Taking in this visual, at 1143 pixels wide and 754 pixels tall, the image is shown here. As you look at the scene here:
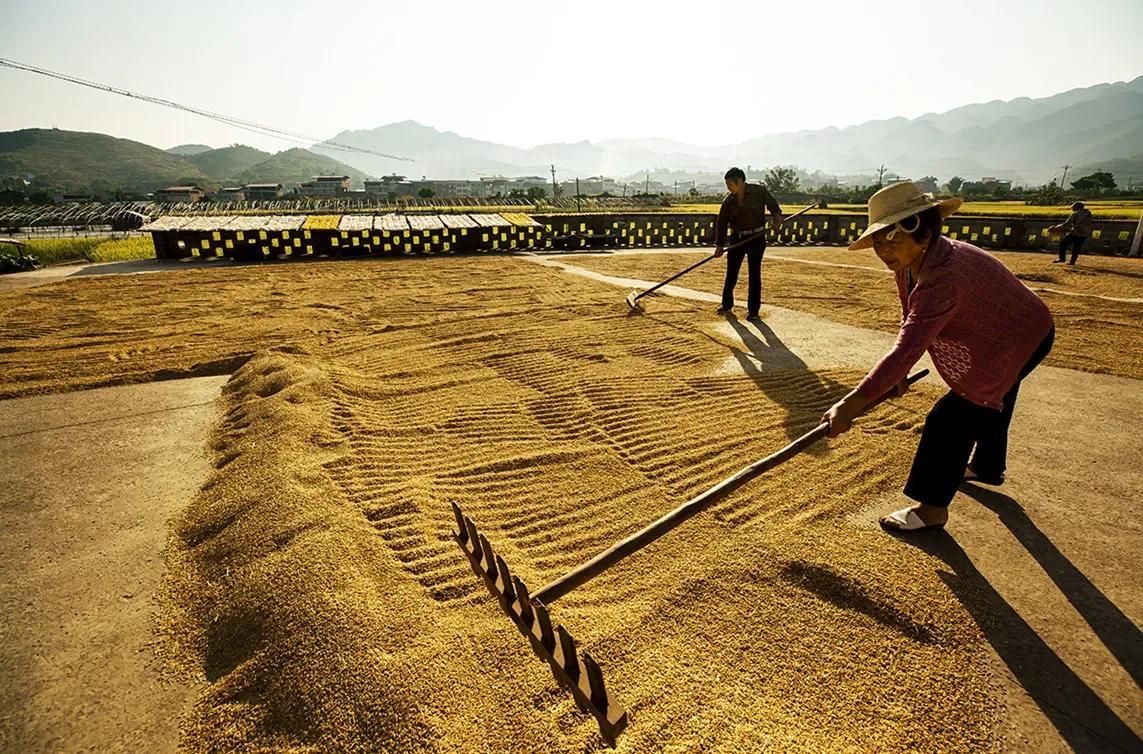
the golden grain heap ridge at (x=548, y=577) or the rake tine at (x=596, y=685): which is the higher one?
the rake tine at (x=596, y=685)

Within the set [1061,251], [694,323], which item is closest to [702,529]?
[694,323]

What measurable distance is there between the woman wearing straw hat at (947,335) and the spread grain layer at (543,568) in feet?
1.66

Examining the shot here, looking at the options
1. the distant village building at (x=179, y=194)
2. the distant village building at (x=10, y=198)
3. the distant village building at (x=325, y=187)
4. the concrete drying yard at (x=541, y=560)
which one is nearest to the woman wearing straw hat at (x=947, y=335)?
the concrete drying yard at (x=541, y=560)

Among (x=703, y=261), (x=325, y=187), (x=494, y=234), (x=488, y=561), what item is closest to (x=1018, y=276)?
(x=703, y=261)

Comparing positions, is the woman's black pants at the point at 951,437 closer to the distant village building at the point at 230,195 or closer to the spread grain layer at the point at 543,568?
the spread grain layer at the point at 543,568

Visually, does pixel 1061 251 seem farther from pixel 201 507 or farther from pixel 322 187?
pixel 322 187

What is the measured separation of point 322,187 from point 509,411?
135163 mm

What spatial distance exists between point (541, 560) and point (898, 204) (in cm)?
232

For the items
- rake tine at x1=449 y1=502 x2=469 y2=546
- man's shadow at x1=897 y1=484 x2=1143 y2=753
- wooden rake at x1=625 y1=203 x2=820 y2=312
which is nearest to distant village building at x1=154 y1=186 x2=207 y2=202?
wooden rake at x1=625 y1=203 x2=820 y2=312

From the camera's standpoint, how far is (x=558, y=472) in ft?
10.8

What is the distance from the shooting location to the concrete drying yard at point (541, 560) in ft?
5.90

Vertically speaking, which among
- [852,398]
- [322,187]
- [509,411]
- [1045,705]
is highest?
[322,187]

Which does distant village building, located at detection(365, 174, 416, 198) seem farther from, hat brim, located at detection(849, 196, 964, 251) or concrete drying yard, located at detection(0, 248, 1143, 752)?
hat brim, located at detection(849, 196, 964, 251)

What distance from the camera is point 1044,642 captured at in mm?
2070
